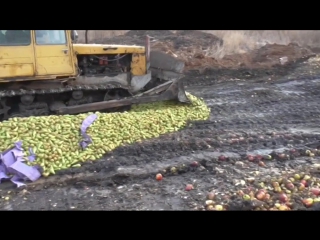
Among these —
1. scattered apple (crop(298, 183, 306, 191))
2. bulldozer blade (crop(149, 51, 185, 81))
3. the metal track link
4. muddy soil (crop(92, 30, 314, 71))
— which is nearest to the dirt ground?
scattered apple (crop(298, 183, 306, 191))

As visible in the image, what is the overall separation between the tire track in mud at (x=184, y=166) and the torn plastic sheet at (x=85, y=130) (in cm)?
48

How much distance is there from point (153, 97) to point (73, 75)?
208 cm

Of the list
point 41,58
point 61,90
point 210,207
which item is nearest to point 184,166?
point 210,207

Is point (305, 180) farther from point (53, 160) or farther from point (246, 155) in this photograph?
point (53, 160)

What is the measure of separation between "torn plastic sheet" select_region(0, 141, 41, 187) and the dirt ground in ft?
0.57

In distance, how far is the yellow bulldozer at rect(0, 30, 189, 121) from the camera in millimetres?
8523

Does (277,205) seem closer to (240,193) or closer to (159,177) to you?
(240,193)

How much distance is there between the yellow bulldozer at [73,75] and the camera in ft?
28.0

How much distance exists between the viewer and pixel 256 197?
5238 millimetres

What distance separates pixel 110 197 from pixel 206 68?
432 inches

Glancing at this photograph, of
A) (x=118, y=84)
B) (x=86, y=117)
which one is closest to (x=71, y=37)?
(x=118, y=84)

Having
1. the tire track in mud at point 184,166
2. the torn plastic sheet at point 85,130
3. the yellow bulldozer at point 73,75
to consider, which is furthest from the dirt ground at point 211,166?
the yellow bulldozer at point 73,75

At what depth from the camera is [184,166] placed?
6.52 m

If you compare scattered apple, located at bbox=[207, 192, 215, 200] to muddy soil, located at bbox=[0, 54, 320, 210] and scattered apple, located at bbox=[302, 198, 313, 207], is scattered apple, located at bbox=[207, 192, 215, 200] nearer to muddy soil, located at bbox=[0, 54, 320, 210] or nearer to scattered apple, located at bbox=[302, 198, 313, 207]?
muddy soil, located at bbox=[0, 54, 320, 210]
